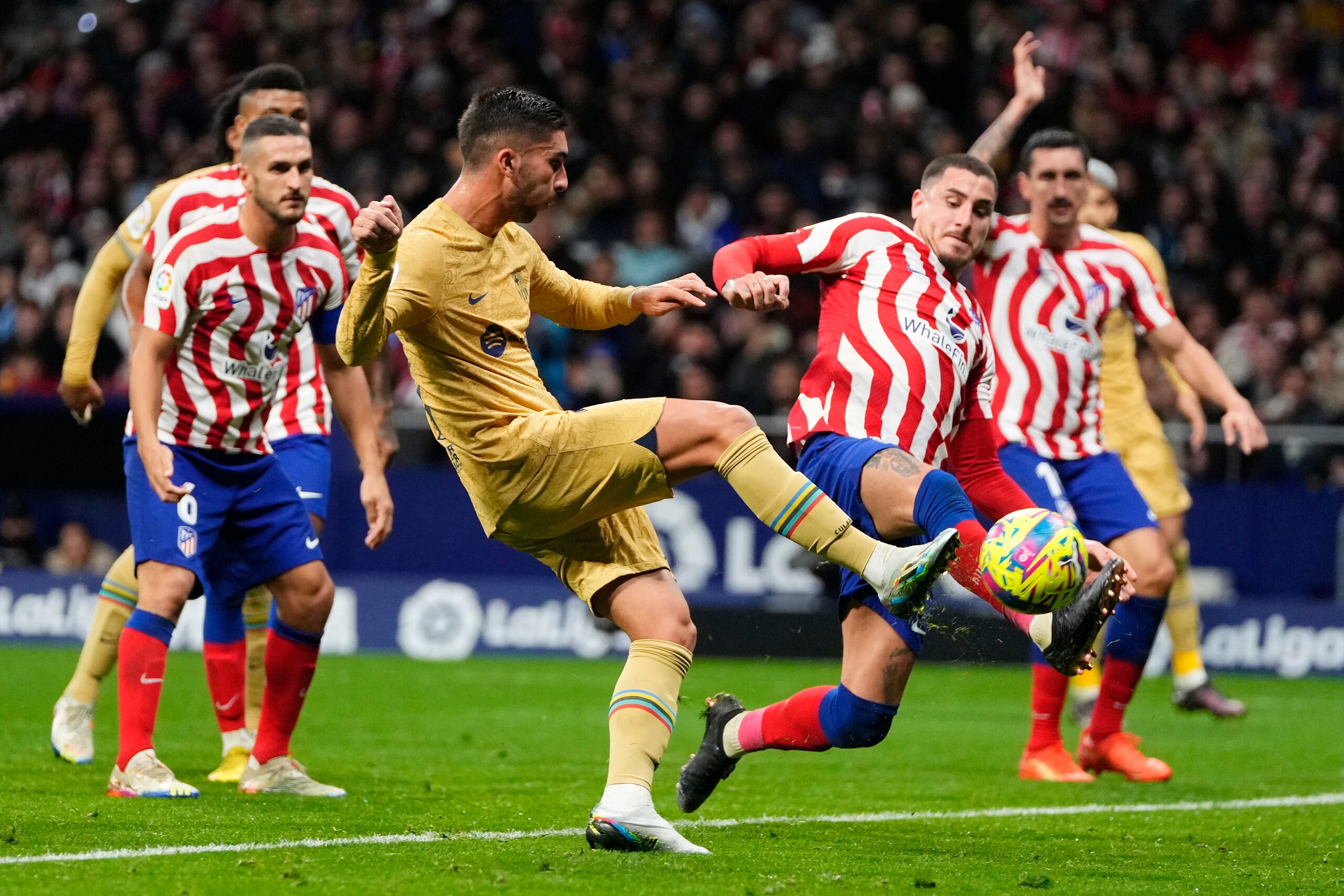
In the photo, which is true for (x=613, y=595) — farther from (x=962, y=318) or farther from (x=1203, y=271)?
(x=1203, y=271)

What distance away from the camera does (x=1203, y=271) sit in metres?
14.8

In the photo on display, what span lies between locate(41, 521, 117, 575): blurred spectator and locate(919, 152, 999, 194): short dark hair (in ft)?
30.7

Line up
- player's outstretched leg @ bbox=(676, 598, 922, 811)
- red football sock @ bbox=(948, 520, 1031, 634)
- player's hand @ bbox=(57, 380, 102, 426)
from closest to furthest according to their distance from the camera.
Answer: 1. red football sock @ bbox=(948, 520, 1031, 634)
2. player's outstretched leg @ bbox=(676, 598, 922, 811)
3. player's hand @ bbox=(57, 380, 102, 426)

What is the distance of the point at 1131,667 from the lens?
7469mm

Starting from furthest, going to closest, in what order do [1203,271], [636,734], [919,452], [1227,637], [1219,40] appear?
[1219,40] < [1203,271] < [1227,637] < [919,452] < [636,734]

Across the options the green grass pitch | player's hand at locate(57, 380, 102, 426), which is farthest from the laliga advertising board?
player's hand at locate(57, 380, 102, 426)

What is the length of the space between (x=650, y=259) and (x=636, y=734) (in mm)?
10143

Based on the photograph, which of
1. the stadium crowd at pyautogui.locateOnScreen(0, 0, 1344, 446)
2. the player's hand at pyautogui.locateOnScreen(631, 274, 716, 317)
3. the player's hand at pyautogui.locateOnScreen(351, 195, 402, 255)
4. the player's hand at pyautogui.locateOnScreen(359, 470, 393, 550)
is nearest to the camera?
the player's hand at pyautogui.locateOnScreen(351, 195, 402, 255)

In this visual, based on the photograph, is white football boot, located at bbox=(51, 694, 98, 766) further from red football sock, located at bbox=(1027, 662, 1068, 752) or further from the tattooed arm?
the tattooed arm

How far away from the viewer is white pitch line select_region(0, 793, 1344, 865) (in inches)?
189

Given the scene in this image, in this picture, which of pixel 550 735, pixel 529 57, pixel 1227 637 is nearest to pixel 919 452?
pixel 550 735

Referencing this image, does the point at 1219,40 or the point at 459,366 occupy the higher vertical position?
the point at 1219,40

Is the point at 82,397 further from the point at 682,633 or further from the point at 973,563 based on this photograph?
the point at 973,563

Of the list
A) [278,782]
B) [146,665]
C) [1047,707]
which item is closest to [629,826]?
[278,782]
